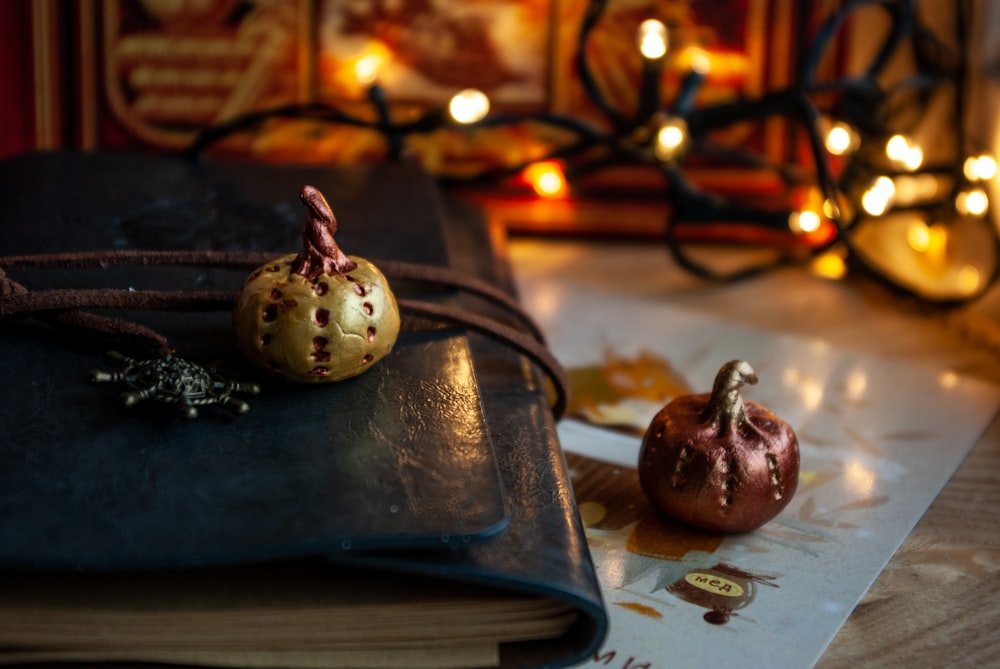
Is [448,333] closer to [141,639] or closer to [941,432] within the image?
[141,639]

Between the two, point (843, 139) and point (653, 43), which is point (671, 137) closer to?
point (653, 43)

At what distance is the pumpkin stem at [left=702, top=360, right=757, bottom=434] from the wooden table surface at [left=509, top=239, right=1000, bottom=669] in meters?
0.12

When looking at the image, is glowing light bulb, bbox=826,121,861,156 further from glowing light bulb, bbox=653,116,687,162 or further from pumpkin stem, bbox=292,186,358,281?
pumpkin stem, bbox=292,186,358,281

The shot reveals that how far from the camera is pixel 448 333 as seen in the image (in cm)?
69

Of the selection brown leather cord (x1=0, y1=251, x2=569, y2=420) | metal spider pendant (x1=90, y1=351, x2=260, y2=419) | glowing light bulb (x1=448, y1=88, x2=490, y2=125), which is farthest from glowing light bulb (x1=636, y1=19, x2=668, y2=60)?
metal spider pendant (x1=90, y1=351, x2=260, y2=419)

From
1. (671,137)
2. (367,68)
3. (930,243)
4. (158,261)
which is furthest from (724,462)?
(367,68)

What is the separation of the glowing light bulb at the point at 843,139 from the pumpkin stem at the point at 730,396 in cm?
62

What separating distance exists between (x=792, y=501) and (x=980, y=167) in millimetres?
504

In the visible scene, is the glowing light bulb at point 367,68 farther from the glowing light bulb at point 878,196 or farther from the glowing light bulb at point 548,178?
the glowing light bulb at point 878,196

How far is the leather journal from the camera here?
0.47 meters

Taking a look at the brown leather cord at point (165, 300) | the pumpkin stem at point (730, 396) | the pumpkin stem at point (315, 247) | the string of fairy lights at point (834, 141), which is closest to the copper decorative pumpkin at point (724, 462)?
the pumpkin stem at point (730, 396)

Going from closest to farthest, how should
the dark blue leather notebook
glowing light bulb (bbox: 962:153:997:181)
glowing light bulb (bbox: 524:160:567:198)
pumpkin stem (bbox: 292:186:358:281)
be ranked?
the dark blue leather notebook < pumpkin stem (bbox: 292:186:358:281) < glowing light bulb (bbox: 962:153:997:181) < glowing light bulb (bbox: 524:160:567:198)

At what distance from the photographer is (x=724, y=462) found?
0.61 meters

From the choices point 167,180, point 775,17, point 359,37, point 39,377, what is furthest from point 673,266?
point 39,377
